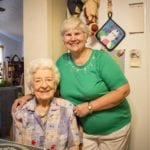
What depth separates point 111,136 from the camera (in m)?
1.65

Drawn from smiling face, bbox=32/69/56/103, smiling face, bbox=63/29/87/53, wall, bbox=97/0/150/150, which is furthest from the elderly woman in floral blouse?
wall, bbox=97/0/150/150

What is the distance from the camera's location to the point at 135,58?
6.02 feet

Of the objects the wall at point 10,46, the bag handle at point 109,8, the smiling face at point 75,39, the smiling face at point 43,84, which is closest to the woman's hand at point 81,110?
the smiling face at point 43,84

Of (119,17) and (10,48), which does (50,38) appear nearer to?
(119,17)

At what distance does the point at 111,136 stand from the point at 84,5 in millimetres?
955

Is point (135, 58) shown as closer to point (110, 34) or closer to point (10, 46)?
point (110, 34)

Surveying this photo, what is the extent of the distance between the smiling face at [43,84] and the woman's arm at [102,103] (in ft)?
0.58

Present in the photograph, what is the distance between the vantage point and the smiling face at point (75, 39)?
5.22 feet

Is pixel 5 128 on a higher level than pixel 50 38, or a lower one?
lower

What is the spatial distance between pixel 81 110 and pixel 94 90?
14 cm

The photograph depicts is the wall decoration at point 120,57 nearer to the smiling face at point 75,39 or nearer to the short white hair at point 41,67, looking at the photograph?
the smiling face at point 75,39

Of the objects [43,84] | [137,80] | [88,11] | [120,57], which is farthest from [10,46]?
[43,84]

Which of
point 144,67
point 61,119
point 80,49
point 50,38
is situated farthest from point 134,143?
point 50,38

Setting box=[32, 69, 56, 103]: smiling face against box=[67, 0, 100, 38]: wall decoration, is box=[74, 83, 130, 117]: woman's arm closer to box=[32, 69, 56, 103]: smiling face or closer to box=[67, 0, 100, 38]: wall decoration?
box=[32, 69, 56, 103]: smiling face
